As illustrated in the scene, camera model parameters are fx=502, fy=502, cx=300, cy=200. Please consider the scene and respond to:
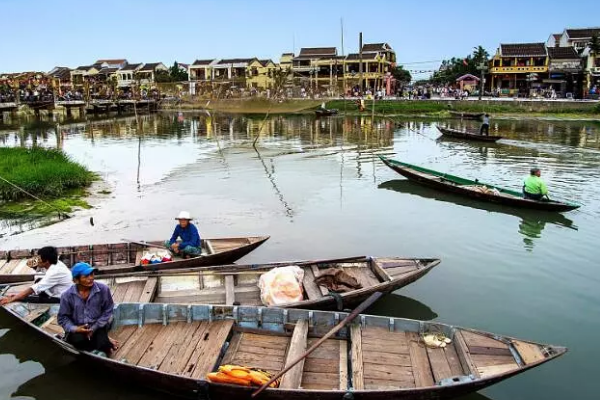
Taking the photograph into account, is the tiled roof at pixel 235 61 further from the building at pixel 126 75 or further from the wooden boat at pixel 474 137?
the wooden boat at pixel 474 137

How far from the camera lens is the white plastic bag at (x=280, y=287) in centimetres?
818

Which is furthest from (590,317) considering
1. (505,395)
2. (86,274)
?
(86,274)

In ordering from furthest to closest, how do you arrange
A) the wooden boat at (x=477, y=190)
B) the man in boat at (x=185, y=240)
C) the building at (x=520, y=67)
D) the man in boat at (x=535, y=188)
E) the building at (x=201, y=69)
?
the building at (x=201, y=69) < the building at (x=520, y=67) < the man in boat at (x=535, y=188) < the wooden boat at (x=477, y=190) < the man in boat at (x=185, y=240)

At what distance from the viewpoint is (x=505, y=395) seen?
689cm

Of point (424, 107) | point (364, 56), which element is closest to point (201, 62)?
point (364, 56)

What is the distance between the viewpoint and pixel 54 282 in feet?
25.2

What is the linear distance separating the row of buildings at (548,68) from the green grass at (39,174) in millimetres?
50683

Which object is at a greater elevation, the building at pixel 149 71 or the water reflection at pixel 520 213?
the building at pixel 149 71

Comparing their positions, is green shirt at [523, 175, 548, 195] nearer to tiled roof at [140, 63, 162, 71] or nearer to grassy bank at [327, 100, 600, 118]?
grassy bank at [327, 100, 600, 118]

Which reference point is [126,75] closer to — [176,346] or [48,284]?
[48,284]

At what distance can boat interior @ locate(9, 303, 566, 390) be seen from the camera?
6125 millimetres

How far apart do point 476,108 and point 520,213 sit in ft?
119

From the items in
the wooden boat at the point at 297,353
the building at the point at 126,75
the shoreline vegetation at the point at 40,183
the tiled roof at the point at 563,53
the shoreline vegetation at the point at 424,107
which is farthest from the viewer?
the building at the point at 126,75

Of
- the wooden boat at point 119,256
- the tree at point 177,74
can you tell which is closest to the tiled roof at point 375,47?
the tree at point 177,74
